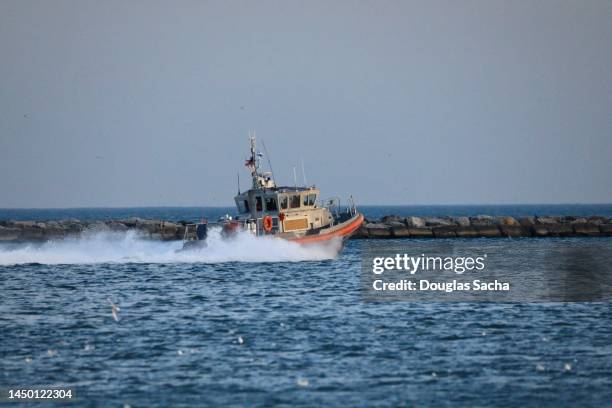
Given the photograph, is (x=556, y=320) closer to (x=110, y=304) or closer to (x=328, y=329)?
(x=328, y=329)

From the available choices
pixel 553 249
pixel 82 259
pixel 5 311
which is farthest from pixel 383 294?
pixel 553 249

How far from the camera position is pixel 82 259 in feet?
176

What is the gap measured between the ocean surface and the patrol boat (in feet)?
20.6

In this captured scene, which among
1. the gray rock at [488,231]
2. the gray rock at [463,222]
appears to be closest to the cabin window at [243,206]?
the gray rock at [488,231]

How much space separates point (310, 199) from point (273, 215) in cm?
240

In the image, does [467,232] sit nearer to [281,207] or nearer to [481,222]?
[481,222]

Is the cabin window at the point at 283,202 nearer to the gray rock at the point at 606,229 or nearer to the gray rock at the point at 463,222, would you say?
the gray rock at the point at 463,222

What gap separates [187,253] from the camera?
51.2 meters

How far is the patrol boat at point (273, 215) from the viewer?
162ft

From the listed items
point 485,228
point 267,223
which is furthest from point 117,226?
point 267,223

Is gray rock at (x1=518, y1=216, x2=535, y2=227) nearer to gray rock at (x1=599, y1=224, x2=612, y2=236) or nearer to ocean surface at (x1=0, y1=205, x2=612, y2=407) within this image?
gray rock at (x1=599, y1=224, x2=612, y2=236)

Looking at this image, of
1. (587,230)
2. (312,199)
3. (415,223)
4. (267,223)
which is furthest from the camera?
(587,230)

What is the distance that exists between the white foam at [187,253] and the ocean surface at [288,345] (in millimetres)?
7002

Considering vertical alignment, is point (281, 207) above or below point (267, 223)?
above
